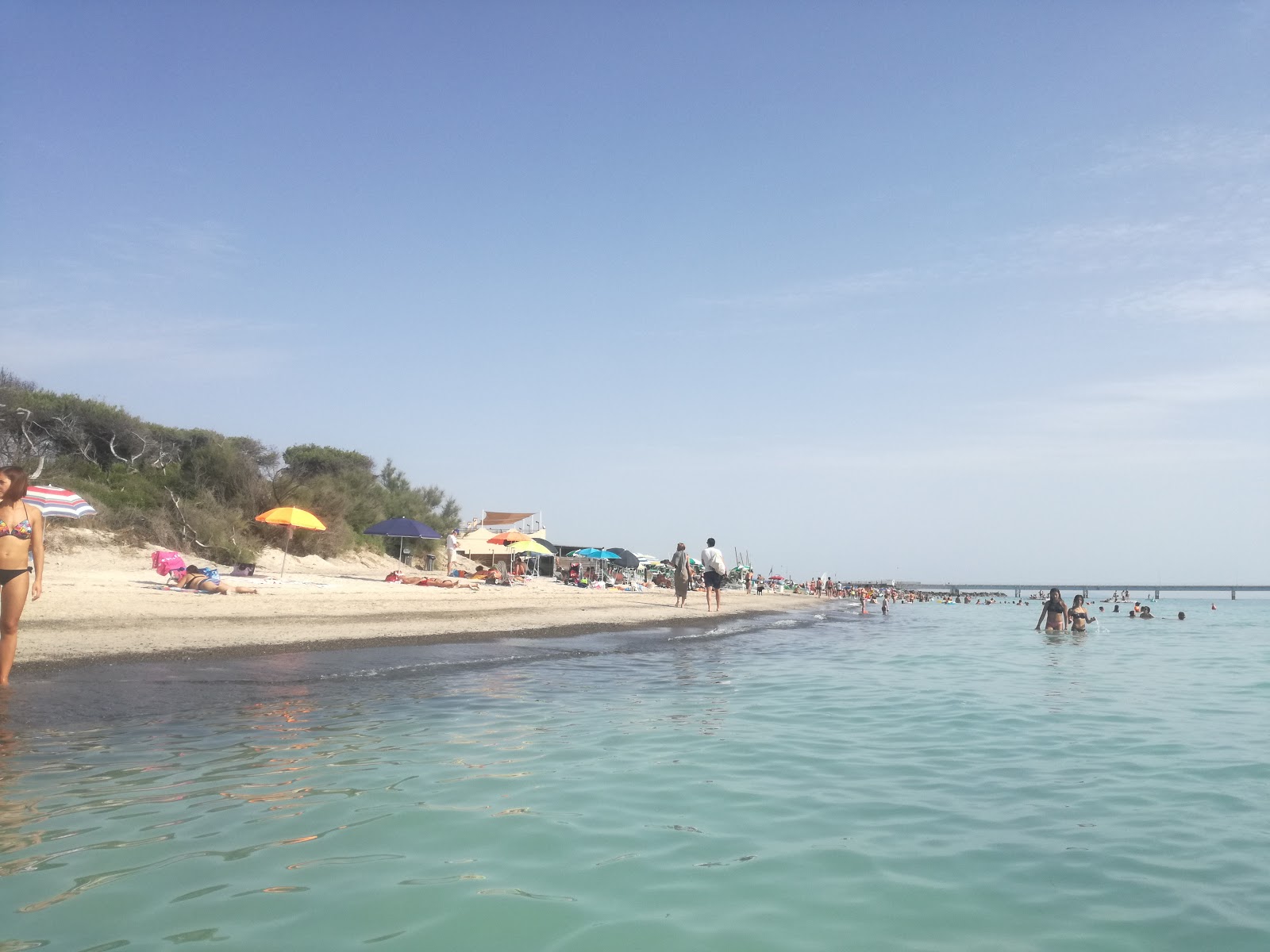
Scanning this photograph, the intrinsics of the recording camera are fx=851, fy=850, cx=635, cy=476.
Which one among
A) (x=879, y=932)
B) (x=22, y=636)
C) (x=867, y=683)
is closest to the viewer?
(x=879, y=932)

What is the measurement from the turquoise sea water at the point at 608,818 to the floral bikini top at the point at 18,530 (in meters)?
1.35

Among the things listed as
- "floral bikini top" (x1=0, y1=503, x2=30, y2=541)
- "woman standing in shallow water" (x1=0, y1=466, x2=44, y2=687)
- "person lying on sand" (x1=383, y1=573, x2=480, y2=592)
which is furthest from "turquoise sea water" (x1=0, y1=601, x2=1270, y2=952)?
"person lying on sand" (x1=383, y1=573, x2=480, y2=592)

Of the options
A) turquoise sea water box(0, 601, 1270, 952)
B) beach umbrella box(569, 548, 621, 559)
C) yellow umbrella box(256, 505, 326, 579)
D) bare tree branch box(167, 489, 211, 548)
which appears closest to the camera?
turquoise sea water box(0, 601, 1270, 952)

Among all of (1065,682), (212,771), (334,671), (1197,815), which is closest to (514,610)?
(334,671)

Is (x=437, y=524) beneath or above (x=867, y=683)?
above

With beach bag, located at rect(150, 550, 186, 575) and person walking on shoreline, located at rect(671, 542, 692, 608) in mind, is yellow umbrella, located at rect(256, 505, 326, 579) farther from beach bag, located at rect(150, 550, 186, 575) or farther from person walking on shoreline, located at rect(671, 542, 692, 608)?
person walking on shoreline, located at rect(671, 542, 692, 608)

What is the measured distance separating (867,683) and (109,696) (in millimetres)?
8742

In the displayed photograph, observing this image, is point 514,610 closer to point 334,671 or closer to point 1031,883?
point 334,671

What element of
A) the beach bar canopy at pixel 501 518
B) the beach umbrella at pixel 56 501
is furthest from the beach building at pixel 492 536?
the beach umbrella at pixel 56 501

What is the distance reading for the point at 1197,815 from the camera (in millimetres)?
5195

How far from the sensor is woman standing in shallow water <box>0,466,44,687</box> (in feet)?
24.0

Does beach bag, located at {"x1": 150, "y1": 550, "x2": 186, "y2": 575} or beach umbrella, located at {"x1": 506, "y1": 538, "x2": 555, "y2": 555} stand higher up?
beach umbrella, located at {"x1": 506, "y1": 538, "x2": 555, "y2": 555}

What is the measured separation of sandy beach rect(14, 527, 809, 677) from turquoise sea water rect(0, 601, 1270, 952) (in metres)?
1.81

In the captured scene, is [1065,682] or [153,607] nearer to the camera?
[1065,682]
